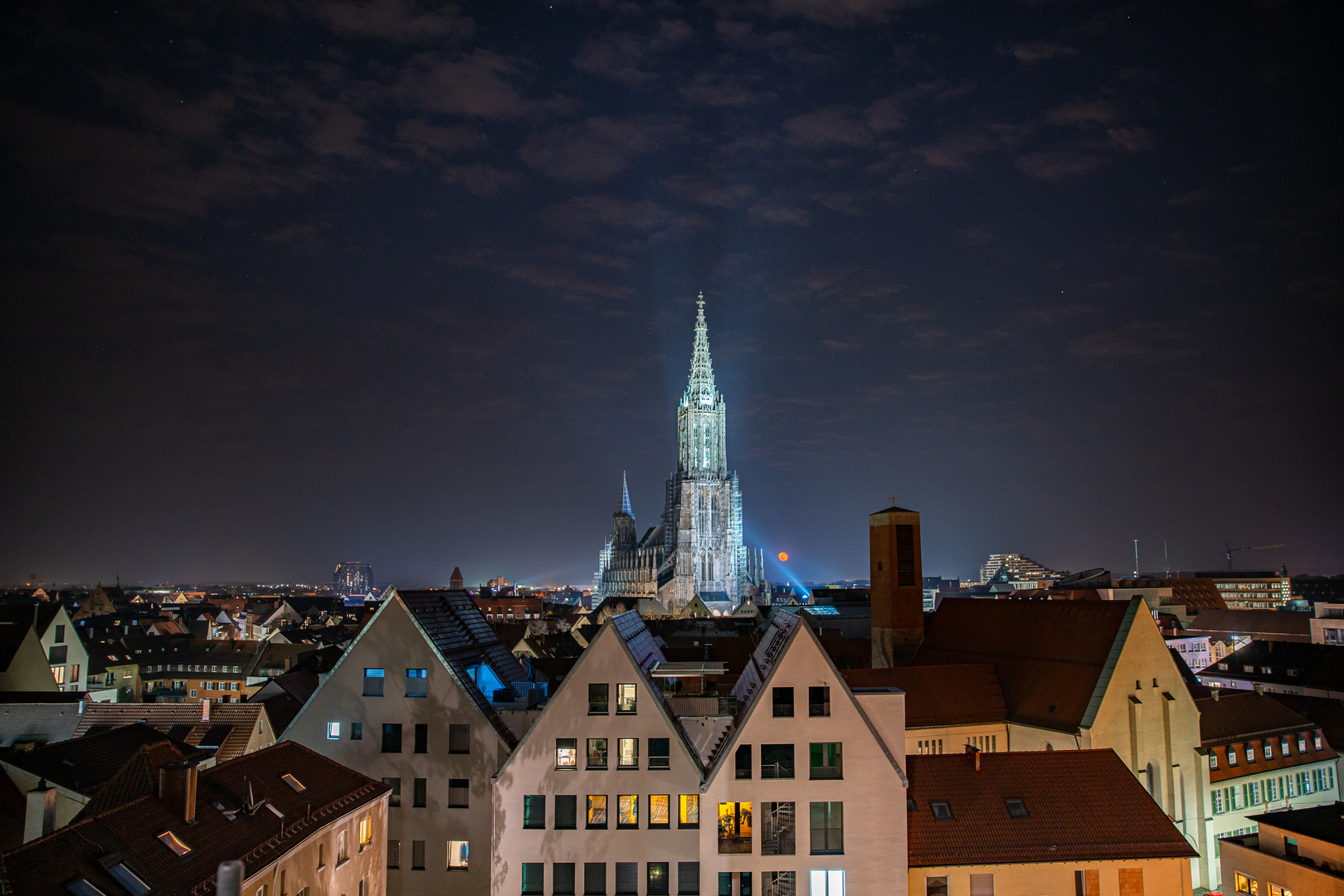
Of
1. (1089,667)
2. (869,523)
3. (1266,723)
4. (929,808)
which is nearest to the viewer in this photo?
(929,808)

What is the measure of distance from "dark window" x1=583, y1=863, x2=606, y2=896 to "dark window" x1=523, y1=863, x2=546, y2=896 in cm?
152

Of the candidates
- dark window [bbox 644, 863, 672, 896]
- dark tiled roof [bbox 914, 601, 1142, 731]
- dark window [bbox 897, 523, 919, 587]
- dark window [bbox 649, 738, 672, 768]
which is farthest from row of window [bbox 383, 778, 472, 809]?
dark window [bbox 897, 523, 919, 587]

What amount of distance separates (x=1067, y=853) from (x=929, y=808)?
5.16 m

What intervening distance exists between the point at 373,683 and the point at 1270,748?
56.9 meters

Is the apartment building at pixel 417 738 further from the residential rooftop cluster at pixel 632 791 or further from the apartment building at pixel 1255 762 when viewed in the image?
the apartment building at pixel 1255 762

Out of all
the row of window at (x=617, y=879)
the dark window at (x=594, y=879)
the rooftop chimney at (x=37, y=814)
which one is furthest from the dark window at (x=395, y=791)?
the rooftop chimney at (x=37, y=814)

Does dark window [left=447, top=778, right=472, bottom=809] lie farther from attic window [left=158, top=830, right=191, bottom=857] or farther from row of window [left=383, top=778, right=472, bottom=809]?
attic window [left=158, top=830, right=191, bottom=857]

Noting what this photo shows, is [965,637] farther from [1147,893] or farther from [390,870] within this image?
[390,870]

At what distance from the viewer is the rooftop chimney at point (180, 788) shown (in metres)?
27.4

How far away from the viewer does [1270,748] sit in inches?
2371

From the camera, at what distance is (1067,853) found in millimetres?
34656

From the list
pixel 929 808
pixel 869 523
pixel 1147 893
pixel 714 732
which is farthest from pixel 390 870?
pixel 869 523

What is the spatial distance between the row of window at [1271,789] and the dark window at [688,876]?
125 ft

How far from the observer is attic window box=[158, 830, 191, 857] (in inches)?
1020
